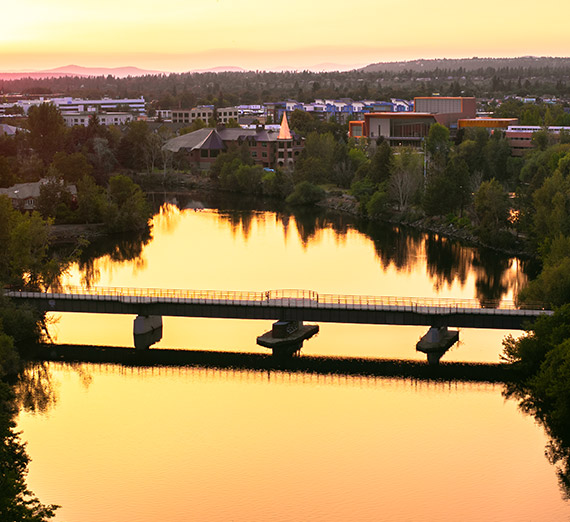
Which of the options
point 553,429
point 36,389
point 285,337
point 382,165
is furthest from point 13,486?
point 382,165

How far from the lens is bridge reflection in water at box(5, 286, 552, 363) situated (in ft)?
127

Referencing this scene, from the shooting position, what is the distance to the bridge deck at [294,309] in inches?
1518

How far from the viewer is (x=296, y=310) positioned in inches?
1571

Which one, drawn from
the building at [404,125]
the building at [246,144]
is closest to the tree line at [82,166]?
the building at [246,144]

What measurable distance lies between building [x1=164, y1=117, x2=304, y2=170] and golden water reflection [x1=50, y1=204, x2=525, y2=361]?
79.2 feet

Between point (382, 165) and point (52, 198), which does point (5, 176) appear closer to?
point (52, 198)

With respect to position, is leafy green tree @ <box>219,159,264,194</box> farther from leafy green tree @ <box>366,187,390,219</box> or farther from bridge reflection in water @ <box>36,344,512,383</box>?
bridge reflection in water @ <box>36,344,512,383</box>

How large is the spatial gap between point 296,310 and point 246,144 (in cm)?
6016

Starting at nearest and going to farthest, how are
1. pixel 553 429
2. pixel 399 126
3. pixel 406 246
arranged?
pixel 553 429 < pixel 406 246 < pixel 399 126

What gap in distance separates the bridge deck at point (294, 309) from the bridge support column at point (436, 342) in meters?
0.45

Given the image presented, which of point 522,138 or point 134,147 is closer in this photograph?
point 522,138

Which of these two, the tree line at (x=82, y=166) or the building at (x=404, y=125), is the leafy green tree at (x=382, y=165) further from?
the building at (x=404, y=125)

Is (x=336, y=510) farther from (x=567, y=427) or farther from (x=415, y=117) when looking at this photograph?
(x=415, y=117)

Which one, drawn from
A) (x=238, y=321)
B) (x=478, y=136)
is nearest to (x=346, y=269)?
(x=238, y=321)
